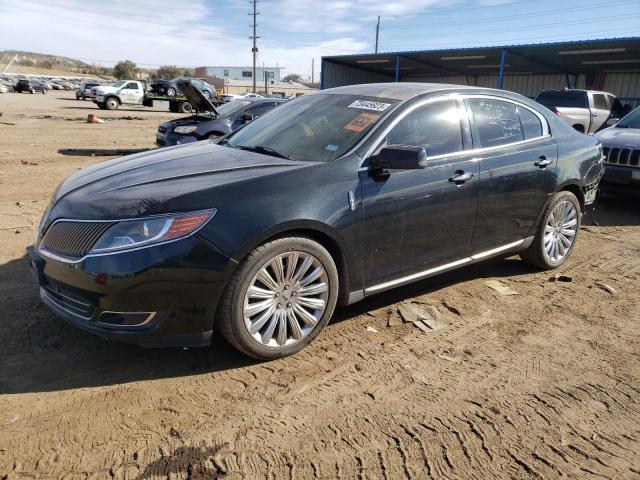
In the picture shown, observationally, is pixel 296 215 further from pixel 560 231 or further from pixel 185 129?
pixel 185 129

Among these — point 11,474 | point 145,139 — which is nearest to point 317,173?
point 11,474

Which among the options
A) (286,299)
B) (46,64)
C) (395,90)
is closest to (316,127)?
(395,90)

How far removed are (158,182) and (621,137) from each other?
7.26 meters

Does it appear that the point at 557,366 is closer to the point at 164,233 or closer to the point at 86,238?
the point at 164,233

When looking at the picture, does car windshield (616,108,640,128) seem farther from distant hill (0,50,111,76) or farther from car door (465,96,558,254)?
distant hill (0,50,111,76)

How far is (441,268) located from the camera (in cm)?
394

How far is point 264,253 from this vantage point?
9.57 ft

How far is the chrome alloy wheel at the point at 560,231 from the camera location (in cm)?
480

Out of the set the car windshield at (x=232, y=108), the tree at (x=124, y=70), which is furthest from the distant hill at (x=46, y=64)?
the car windshield at (x=232, y=108)

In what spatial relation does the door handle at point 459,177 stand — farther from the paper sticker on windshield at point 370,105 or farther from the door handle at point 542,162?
the door handle at point 542,162

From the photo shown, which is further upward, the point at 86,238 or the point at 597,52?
→ the point at 597,52

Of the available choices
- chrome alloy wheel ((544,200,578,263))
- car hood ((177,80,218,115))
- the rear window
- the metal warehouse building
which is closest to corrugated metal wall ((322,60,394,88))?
the metal warehouse building

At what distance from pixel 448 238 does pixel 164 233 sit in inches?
85.2

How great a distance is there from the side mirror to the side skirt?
2.84 ft
